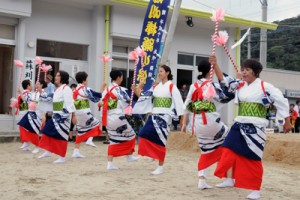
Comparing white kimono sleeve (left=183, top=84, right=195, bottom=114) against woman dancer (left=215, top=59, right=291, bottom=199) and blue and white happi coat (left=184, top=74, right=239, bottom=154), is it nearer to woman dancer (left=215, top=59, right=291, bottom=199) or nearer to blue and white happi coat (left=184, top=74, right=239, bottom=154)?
blue and white happi coat (left=184, top=74, right=239, bottom=154)

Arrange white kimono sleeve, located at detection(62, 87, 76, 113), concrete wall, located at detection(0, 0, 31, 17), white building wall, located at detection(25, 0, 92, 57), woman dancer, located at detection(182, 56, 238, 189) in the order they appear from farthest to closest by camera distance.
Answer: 1. white building wall, located at detection(25, 0, 92, 57)
2. concrete wall, located at detection(0, 0, 31, 17)
3. white kimono sleeve, located at detection(62, 87, 76, 113)
4. woman dancer, located at detection(182, 56, 238, 189)

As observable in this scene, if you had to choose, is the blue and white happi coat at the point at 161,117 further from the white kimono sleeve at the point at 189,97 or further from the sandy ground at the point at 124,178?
the sandy ground at the point at 124,178

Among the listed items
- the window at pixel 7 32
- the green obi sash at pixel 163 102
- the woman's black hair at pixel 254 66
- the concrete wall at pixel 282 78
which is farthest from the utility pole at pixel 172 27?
the concrete wall at pixel 282 78

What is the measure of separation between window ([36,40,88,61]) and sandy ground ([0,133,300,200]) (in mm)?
5061

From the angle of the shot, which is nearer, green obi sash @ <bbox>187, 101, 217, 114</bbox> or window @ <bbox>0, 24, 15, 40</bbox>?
green obi sash @ <bbox>187, 101, 217, 114</bbox>

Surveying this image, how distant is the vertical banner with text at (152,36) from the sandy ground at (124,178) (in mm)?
2449

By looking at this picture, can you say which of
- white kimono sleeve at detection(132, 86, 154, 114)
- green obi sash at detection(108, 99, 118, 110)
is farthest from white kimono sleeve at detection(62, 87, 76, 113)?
white kimono sleeve at detection(132, 86, 154, 114)

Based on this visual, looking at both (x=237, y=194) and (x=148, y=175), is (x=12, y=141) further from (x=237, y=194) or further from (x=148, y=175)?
(x=237, y=194)

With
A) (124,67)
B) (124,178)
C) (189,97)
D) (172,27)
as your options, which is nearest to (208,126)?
(189,97)

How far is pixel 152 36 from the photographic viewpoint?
1156 centimetres

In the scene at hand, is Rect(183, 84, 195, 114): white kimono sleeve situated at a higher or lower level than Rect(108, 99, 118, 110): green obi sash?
higher

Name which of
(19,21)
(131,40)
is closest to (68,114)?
(19,21)

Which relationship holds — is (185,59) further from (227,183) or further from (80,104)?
(227,183)

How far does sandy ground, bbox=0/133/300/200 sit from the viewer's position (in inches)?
211
